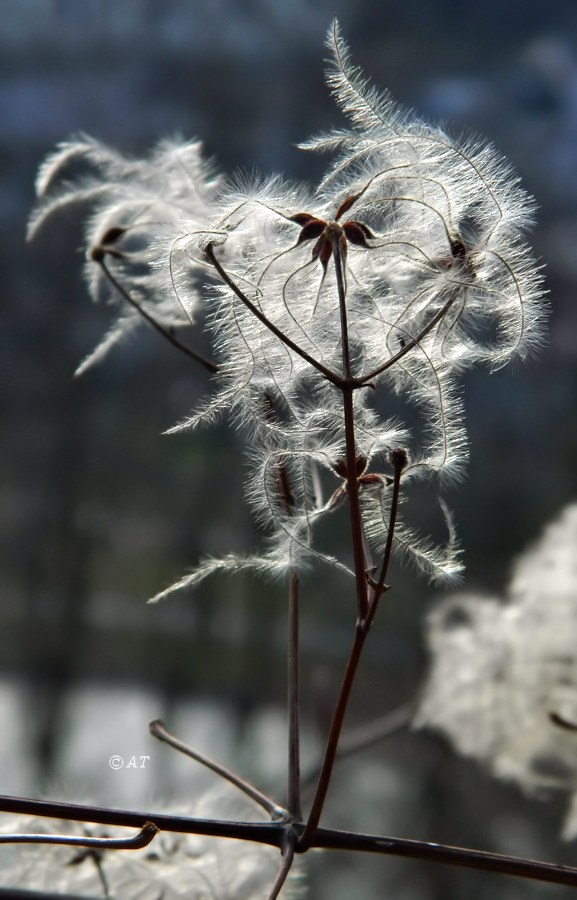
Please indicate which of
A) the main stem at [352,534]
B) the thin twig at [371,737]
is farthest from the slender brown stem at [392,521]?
the thin twig at [371,737]

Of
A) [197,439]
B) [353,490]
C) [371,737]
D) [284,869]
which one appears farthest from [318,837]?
[197,439]

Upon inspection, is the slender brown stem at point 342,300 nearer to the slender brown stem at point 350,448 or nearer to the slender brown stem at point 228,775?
the slender brown stem at point 350,448

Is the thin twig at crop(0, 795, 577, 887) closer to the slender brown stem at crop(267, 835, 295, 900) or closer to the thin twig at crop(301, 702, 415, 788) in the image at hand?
the slender brown stem at crop(267, 835, 295, 900)

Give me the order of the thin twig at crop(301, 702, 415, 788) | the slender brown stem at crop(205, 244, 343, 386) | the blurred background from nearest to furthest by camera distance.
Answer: the slender brown stem at crop(205, 244, 343, 386) < the thin twig at crop(301, 702, 415, 788) < the blurred background

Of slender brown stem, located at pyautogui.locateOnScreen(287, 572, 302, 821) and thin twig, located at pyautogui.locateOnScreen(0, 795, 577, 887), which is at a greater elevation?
slender brown stem, located at pyautogui.locateOnScreen(287, 572, 302, 821)

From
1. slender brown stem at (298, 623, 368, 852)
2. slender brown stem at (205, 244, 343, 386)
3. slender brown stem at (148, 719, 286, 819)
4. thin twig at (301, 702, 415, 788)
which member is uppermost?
slender brown stem at (205, 244, 343, 386)

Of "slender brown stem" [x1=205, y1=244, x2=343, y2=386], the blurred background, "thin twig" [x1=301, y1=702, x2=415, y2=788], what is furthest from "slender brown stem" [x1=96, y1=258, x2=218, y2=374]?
the blurred background

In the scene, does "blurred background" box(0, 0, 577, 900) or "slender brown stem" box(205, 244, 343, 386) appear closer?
"slender brown stem" box(205, 244, 343, 386)

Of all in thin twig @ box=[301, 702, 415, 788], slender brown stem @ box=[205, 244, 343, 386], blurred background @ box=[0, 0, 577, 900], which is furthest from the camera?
blurred background @ box=[0, 0, 577, 900]
